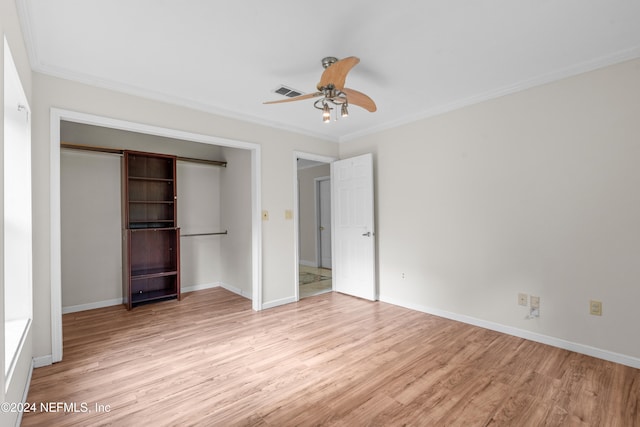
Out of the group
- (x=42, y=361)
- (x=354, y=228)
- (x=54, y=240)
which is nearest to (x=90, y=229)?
(x=54, y=240)

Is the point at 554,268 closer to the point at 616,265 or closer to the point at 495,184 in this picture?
the point at 616,265

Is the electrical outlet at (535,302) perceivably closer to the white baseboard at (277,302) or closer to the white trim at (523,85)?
the white trim at (523,85)

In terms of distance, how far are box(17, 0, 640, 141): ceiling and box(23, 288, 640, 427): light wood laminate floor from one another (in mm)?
2509

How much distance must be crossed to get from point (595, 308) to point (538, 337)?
22.0 inches

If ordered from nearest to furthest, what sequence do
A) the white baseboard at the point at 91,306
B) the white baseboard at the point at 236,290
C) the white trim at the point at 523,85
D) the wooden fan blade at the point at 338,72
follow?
the wooden fan blade at the point at 338,72 → the white trim at the point at 523,85 → the white baseboard at the point at 91,306 → the white baseboard at the point at 236,290

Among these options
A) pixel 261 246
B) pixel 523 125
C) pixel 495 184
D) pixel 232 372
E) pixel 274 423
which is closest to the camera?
pixel 274 423

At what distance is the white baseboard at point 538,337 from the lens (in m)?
2.56

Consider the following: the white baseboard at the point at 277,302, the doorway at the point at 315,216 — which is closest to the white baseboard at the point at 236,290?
the white baseboard at the point at 277,302

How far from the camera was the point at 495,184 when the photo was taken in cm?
331

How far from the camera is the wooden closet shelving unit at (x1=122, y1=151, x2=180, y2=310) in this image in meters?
4.32

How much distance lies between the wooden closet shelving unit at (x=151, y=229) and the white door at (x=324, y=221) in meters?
3.43

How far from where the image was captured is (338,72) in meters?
2.31

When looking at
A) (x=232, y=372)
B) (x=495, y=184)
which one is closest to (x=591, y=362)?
(x=495, y=184)

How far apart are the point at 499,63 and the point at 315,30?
1.67m
